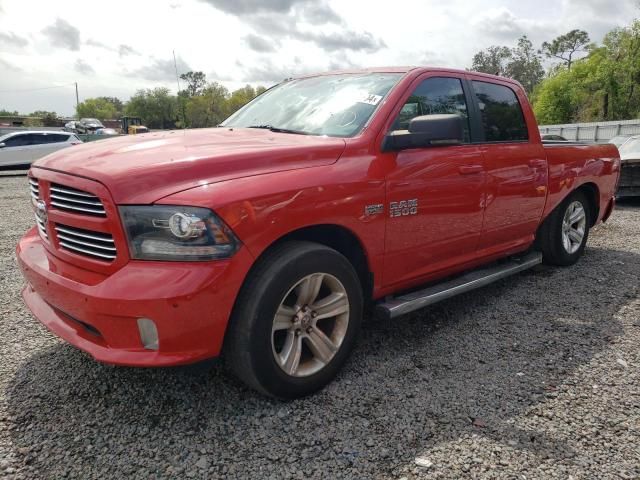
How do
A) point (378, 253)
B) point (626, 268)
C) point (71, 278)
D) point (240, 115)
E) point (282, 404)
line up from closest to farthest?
point (71, 278) → point (282, 404) → point (378, 253) → point (240, 115) → point (626, 268)

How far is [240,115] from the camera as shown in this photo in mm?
4188

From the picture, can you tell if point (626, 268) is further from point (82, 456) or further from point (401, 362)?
point (82, 456)

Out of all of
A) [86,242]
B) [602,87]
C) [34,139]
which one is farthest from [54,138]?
[602,87]

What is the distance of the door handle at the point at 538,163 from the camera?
4298mm

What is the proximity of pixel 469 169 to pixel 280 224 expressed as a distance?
5.67 ft

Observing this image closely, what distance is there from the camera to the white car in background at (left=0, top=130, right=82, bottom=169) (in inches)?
694

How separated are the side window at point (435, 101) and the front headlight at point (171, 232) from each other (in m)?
1.46

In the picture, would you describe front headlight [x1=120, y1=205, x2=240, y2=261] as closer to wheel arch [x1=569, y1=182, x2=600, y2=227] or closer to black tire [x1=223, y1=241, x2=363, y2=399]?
black tire [x1=223, y1=241, x2=363, y2=399]

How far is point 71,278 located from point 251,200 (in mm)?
974

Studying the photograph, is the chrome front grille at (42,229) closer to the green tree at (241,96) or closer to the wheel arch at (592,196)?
the wheel arch at (592,196)

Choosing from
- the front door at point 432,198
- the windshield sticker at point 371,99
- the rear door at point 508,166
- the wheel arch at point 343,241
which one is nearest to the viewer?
the wheel arch at point 343,241

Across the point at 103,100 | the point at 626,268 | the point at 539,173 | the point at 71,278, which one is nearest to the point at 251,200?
the point at 71,278

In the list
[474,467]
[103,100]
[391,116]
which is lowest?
[474,467]

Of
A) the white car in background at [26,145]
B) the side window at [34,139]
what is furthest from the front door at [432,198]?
the side window at [34,139]
